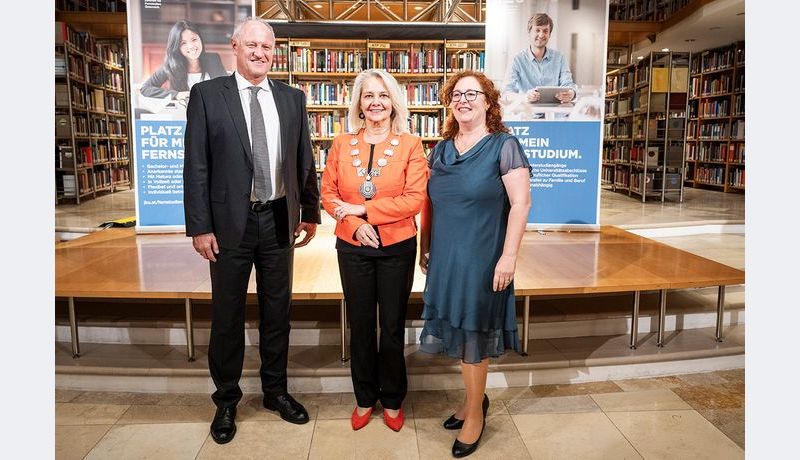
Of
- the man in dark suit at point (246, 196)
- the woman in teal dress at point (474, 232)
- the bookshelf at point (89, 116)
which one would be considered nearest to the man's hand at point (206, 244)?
the man in dark suit at point (246, 196)

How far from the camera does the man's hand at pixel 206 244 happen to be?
2.02 meters

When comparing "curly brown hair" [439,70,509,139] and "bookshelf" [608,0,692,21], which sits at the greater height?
"bookshelf" [608,0,692,21]

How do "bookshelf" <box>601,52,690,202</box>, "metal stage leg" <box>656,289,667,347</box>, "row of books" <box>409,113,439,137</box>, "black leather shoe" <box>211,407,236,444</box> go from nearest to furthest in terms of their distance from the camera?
"black leather shoe" <box>211,407,236,444</box>
"metal stage leg" <box>656,289,667,347</box>
"row of books" <box>409,113,439,137</box>
"bookshelf" <box>601,52,690,202</box>

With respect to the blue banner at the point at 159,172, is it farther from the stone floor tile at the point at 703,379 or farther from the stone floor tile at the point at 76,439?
the stone floor tile at the point at 703,379

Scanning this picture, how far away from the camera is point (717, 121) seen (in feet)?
35.6

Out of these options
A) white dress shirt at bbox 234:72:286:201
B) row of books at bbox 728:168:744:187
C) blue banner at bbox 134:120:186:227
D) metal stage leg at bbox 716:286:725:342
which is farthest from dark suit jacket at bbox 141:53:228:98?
row of books at bbox 728:168:744:187

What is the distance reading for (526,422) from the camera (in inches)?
91.3

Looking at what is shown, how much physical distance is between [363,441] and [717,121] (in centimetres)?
1117

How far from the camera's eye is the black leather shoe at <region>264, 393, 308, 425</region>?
2.28m

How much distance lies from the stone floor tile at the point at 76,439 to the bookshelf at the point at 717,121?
1048 centimetres

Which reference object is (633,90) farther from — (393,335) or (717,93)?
(393,335)

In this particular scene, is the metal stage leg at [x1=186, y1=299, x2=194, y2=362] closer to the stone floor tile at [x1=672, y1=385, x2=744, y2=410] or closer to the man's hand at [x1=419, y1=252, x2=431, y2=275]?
the man's hand at [x1=419, y1=252, x2=431, y2=275]

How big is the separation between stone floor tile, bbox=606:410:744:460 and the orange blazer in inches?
48.2

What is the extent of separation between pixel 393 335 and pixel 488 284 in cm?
44
